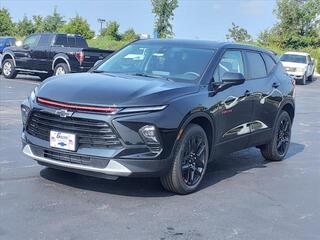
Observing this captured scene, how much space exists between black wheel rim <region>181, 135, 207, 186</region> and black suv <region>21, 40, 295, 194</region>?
0.01m

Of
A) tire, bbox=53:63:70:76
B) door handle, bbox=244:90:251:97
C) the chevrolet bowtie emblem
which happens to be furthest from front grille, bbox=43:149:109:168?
tire, bbox=53:63:70:76

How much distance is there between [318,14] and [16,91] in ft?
142

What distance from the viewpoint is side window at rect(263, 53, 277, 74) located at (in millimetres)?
8086

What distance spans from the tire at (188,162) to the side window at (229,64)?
33.5 inches

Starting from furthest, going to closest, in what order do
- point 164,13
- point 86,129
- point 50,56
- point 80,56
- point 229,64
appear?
point 164,13 < point 50,56 < point 80,56 < point 229,64 < point 86,129

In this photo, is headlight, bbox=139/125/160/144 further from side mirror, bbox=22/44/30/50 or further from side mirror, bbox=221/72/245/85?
side mirror, bbox=22/44/30/50

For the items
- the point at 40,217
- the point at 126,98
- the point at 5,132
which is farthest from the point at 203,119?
the point at 5,132

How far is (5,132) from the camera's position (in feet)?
29.6

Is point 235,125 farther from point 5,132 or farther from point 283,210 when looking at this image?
point 5,132

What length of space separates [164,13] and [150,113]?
157 ft

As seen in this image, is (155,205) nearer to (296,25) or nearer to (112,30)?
(296,25)

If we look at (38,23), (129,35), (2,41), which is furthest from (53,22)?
(2,41)

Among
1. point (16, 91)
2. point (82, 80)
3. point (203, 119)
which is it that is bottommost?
point (16, 91)

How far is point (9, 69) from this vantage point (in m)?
22.2
